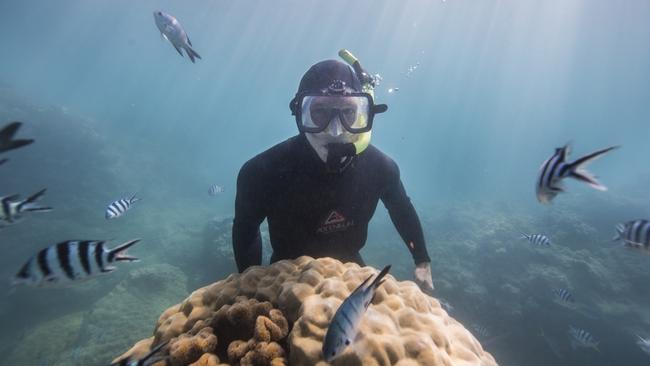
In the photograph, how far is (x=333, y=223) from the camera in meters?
4.18

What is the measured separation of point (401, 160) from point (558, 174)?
352ft

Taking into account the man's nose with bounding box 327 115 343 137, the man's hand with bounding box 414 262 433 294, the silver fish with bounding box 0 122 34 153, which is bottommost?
the man's hand with bounding box 414 262 433 294

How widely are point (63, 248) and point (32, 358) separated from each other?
36.9 ft

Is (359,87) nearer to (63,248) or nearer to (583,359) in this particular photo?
(63,248)

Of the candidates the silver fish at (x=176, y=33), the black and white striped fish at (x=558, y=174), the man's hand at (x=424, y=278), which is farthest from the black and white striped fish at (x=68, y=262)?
the man's hand at (x=424, y=278)

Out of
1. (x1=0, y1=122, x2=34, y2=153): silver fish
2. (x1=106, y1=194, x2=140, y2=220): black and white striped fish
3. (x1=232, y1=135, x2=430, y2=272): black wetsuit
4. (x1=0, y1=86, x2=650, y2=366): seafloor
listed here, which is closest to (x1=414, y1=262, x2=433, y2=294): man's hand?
(x1=232, y1=135, x2=430, y2=272): black wetsuit

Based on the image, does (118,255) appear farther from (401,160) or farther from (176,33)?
(401,160)

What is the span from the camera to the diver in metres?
3.78

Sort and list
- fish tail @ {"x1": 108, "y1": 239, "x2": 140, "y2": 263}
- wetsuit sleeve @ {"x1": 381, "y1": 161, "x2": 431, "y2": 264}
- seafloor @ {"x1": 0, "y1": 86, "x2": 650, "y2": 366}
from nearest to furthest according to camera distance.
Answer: fish tail @ {"x1": 108, "y1": 239, "x2": 140, "y2": 263}
wetsuit sleeve @ {"x1": 381, "y1": 161, "x2": 431, "y2": 264}
seafloor @ {"x1": 0, "y1": 86, "x2": 650, "y2": 366}

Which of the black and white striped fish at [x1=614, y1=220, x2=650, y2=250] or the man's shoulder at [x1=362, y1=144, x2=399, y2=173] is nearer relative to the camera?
the black and white striped fish at [x1=614, y1=220, x2=650, y2=250]

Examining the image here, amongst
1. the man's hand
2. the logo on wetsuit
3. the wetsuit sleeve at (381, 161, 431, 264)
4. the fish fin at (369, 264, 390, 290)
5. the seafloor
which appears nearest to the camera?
the fish fin at (369, 264, 390, 290)

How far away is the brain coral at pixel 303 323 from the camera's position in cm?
205

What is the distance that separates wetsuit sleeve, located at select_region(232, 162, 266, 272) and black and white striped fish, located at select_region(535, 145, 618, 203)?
9.67 feet

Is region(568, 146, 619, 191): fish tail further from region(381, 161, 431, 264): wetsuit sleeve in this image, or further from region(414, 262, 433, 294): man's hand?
region(381, 161, 431, 264): wetsuit sleeve
